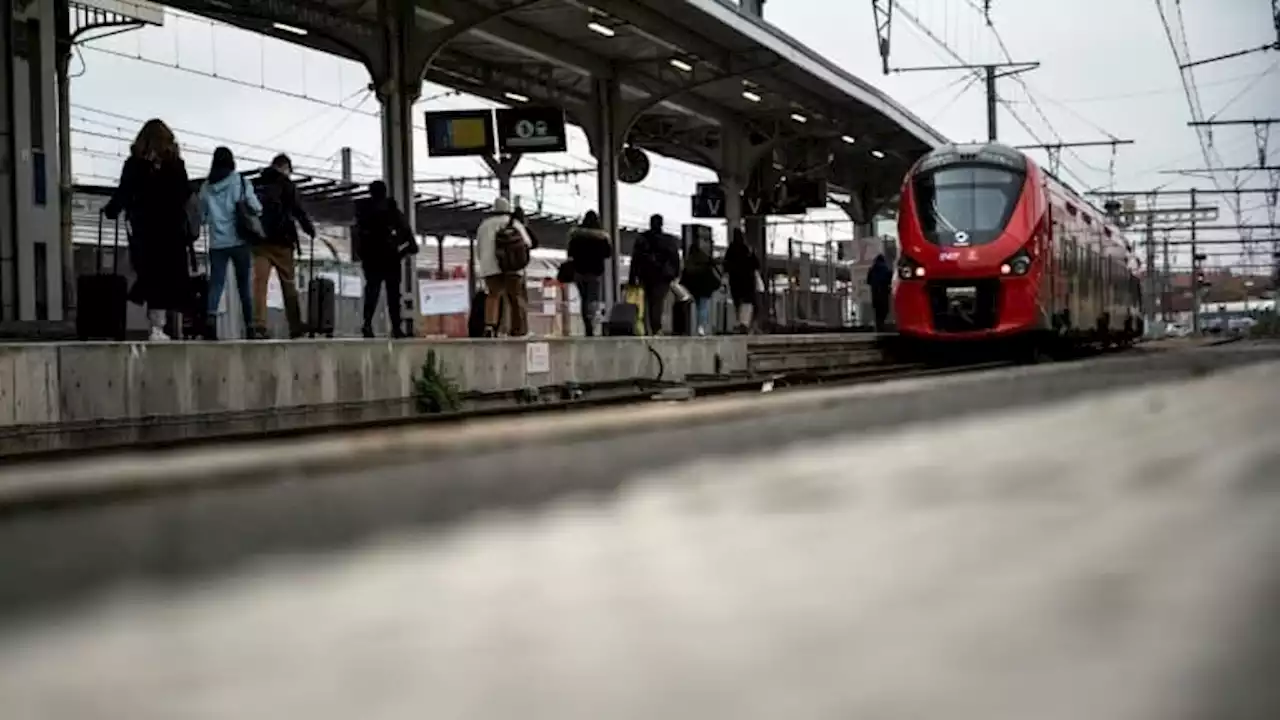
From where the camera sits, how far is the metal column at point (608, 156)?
23.9 meters

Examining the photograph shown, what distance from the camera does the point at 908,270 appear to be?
18.1m

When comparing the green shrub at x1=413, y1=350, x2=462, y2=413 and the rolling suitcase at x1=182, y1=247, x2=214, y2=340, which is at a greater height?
the rolling suitcase at x1=182, y1=247, x2=214, y2=340

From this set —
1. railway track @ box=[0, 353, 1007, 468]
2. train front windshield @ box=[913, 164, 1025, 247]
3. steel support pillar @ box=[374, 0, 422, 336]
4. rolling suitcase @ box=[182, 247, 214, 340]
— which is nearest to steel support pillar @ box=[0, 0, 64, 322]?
rolling suitcase @ box=[182, 247, 214, 340]

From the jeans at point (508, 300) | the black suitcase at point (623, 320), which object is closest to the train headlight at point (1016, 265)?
the black suitcase at point (623, 320)

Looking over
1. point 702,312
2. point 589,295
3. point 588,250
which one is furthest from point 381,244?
point 702,312

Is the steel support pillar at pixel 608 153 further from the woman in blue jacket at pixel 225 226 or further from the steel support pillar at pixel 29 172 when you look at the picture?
the woman in blue jacket at pixel 225 226

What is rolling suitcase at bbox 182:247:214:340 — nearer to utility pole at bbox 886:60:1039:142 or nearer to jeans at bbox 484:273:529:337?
jeans at bbox 484:273:529:337

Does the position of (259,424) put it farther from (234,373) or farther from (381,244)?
(381,244)

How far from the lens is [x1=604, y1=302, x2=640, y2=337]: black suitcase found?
52.1 ft

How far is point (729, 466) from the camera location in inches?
197

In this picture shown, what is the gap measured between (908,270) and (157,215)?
11020 mm

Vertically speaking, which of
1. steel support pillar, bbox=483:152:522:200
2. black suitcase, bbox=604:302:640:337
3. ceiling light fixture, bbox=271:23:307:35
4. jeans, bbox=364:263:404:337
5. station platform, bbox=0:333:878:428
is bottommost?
station platform, bbox=0:333:878:428

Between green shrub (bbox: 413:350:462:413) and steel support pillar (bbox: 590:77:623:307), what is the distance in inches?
498

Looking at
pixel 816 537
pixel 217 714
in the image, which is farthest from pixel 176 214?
pixel 217 714
